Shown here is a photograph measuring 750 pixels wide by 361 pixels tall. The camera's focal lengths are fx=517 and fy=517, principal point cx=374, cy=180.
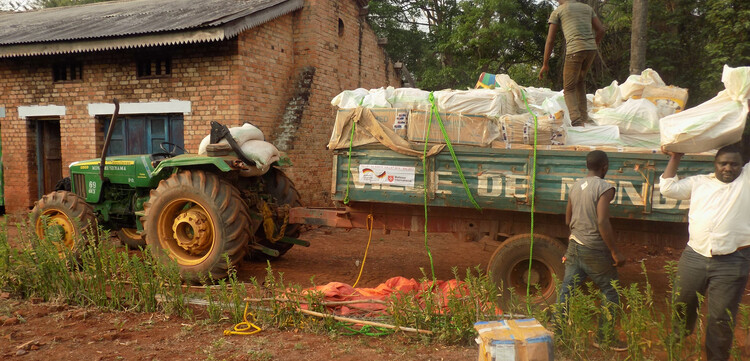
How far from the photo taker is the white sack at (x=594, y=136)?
14.9 ft

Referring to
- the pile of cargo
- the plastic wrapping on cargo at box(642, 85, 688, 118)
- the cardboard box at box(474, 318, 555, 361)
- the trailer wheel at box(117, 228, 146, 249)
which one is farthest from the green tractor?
the plastic wrapping on cargo at box(642, 85, 688, 118)

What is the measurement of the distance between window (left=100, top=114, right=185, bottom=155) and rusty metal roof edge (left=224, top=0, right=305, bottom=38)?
224 centimetres

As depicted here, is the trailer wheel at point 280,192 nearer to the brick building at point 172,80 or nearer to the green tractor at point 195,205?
the green tractor at point 195,205

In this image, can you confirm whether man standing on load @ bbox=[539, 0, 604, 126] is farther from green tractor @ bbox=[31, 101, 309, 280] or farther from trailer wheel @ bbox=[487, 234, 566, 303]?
green tractor @ bbox=[31, 101, 309, 280]

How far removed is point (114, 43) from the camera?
8.91 m

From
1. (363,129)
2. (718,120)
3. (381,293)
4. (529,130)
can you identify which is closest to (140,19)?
(363,129)

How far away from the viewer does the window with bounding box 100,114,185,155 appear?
9.75 meters

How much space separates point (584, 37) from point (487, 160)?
6.72 ft

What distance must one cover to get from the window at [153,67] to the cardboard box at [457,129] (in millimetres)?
6568

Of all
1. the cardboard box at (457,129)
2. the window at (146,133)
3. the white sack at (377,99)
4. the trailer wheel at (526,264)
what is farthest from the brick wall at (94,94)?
the trailer wheel at (526,264)

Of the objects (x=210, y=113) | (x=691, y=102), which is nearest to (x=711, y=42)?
(x=691, y=102)

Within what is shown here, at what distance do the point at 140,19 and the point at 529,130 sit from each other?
8.88 metres

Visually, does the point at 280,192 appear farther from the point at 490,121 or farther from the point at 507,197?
the point at 507,197

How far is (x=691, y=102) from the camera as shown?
11.2m
